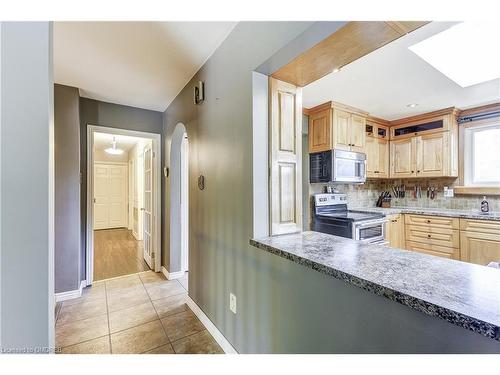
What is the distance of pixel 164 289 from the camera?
279 centimetres

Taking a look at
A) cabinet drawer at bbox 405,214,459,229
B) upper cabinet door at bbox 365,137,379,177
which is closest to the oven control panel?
upper cabinet door at bbox 365,137,379,177

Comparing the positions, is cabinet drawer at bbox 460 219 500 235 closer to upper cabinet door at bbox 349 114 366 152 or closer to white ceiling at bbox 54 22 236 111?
upper cabinet door at bbox 349 114 366 152

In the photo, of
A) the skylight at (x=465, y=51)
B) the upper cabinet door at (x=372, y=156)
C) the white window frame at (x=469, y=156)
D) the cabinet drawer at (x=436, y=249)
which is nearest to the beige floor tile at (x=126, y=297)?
the skylight at (x=465, y=51)

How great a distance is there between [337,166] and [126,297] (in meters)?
3.02

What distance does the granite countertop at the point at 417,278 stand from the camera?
0.57 meters

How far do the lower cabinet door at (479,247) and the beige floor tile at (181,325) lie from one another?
3.31 metres

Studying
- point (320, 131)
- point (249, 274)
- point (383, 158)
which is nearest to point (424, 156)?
point (383, 158)

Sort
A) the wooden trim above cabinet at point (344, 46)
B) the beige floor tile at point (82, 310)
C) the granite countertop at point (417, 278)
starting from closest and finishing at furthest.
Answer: the granite countertop at point (417, 278) → the wooden trim above cabinet at point (344, 46) → the beige floor tile at point (82, 310)

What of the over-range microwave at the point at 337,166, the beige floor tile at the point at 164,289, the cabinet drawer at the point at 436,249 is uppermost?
the over-range microwave at the point at 337,166

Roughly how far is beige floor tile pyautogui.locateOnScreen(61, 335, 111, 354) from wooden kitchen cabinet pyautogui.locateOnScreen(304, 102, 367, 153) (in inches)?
121

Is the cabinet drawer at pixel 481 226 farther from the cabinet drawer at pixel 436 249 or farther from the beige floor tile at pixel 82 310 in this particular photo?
the beige floor tile at pixel 82 310
